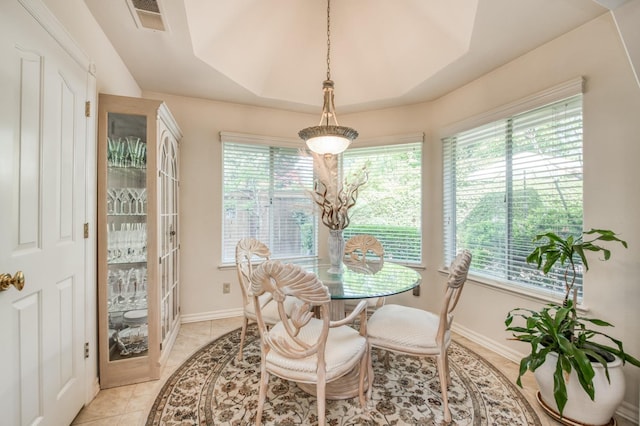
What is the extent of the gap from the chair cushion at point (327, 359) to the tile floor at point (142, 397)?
3.13ft

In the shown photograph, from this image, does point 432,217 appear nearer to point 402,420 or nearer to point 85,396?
point 402,420

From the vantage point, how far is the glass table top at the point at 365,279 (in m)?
1.78

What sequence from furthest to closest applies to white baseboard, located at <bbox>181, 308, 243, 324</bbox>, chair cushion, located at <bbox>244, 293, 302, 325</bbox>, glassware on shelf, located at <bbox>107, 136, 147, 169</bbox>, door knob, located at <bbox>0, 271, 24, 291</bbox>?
Result: 1. white baseboard, located at <bbox>181, 308, 243, 324</bbox>
2. chair cushion, located at <bbox>244, 293, 302, 325</bbox>
3. glassware on shelf, located at <bbox>107, 136, 147, 169</bbox>
4. door knob, located at <bbox>0, 271, 24, 291</bbox>

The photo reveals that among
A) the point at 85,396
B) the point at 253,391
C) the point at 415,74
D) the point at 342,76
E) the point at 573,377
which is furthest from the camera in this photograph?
the point at 342,76

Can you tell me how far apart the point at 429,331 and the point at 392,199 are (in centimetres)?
A: 198

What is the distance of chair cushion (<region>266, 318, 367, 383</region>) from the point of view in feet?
4.89

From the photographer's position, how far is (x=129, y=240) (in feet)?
6.95

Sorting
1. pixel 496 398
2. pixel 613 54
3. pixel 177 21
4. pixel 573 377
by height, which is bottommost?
pixel 496 398

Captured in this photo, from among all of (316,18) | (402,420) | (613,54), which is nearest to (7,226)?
(402,420)

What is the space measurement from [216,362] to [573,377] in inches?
96.9

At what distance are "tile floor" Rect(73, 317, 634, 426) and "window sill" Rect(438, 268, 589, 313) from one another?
0.58 m

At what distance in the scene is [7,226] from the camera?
1.18 meters

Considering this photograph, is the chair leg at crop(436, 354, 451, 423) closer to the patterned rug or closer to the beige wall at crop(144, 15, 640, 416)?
the patterned rug

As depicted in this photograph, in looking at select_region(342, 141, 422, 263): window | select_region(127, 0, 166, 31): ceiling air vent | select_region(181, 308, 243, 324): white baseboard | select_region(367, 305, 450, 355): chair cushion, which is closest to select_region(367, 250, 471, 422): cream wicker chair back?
select_region(367, 305, 450, 355): chair cushion
